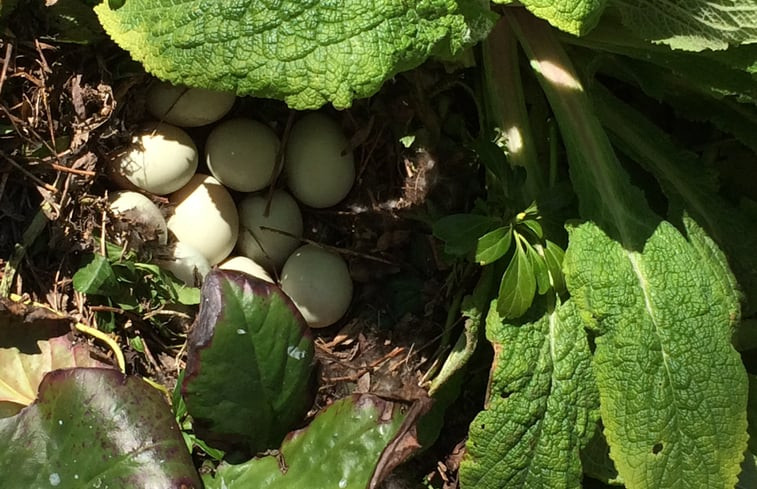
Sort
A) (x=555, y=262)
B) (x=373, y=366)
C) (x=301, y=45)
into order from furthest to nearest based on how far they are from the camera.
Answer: (x=373, y=366)
(x=555, y=262)
(x=301, y=45)

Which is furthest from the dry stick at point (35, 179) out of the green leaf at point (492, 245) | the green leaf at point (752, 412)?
the green leaf at point (752, 412)

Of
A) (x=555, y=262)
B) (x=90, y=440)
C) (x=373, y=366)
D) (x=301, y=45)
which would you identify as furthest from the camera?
(x=373, y=366)

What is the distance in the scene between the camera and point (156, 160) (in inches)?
45.6

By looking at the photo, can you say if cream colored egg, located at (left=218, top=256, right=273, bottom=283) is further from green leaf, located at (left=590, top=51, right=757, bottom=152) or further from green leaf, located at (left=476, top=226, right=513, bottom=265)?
green leaf, located at (left=590, top=51, right=757, bottom=152)

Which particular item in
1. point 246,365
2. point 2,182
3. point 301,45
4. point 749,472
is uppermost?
point 301,45

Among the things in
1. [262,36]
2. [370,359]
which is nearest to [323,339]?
[370,359]

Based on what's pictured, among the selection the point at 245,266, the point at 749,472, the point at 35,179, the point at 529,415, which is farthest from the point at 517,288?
the point at 35,179

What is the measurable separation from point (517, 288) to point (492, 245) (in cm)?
7

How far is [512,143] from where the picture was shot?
4.02ft

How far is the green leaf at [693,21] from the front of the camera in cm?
106

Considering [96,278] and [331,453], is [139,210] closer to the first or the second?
[96,278]

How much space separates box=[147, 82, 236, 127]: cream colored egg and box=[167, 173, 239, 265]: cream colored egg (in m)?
0.10

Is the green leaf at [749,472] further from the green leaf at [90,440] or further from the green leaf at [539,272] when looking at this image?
the green leaf at [90,440]

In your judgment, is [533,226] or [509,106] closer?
[533,226]
